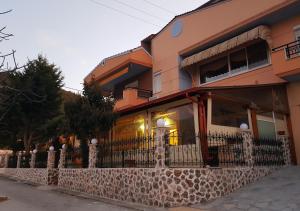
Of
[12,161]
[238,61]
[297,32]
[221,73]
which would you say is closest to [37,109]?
[12,161]

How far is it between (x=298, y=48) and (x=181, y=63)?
7.39 meters

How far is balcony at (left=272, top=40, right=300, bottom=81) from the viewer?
11723 millimetres

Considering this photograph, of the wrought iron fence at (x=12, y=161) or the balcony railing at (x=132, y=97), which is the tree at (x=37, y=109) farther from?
the balcony railing at (x=132, y=97)

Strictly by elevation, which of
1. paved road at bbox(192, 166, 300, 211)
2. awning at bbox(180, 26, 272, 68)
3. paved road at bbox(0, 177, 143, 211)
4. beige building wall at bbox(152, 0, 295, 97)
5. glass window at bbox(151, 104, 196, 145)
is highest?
beige building wall at bbox(152, 0, 295, 97)

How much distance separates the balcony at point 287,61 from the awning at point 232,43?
1.66 metres

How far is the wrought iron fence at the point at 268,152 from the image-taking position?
1080cm

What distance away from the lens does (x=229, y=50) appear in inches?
634

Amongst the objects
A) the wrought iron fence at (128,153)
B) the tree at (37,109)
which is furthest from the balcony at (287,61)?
the tree at (37,109)

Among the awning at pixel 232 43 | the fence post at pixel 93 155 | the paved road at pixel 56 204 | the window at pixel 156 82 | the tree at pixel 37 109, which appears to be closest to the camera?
the paved road at pixel 56 204

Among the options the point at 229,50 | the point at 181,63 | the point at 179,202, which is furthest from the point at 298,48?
the point at 179,202

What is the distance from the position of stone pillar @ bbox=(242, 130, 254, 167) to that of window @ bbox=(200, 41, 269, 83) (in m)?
→ 6.06

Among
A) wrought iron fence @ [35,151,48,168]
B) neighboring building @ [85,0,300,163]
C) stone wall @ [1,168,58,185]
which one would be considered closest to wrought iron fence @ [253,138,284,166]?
neighboring building @ [85,0,300,163]

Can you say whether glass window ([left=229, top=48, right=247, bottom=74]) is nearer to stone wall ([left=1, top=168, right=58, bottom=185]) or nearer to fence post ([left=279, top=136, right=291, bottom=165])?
fence post ([left=279, top=136, right=291, bottom=165])

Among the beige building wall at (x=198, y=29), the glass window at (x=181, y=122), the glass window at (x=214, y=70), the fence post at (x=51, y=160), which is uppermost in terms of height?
the beige building wall at (x=198, y=29)
